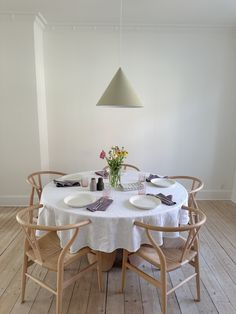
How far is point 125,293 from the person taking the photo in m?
1.87

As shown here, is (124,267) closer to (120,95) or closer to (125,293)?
(125,293)

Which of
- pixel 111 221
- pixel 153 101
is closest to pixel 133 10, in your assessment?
pixel 153 101

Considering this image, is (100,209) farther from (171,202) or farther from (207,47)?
(207,47)

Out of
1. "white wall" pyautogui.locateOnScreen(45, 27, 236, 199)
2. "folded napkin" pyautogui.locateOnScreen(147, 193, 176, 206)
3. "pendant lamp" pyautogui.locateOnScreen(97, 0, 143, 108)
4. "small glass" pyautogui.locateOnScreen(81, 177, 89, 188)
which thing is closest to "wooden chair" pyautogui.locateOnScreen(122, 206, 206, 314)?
"folded napkin" pyautogui.locateOnScreen(147, 193, 176, 206)

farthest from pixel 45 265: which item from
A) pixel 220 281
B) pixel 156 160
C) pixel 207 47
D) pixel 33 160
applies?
pixel 207 47

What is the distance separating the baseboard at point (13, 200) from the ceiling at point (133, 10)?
266 centimetres

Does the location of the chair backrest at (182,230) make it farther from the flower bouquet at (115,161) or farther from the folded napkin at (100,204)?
the flower bouquet at (115,161)

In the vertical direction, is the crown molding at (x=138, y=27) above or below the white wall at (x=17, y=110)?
above

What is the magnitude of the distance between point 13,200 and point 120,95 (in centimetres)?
258

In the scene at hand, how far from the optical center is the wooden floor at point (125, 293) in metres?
1.72

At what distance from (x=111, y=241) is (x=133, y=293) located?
641 mm

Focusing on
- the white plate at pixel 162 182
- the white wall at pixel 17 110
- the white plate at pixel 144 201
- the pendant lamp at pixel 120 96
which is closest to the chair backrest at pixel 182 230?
the white plate at pixel 144 201

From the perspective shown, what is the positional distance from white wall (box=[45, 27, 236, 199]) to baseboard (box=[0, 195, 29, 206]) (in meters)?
0.71

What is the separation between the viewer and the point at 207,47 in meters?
3.39
